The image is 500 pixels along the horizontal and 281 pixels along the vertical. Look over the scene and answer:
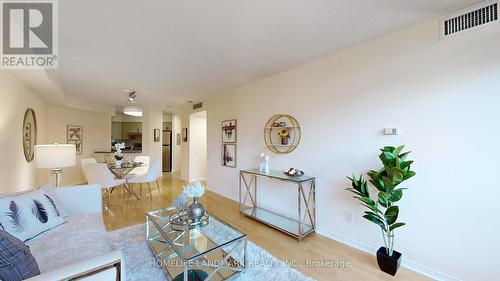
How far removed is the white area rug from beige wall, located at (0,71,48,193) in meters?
1.84

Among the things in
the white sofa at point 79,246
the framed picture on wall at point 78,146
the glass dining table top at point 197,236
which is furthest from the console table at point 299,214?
the framed picture on wall at point 78,146

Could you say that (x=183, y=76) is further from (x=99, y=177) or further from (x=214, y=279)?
(x=214, y=279)

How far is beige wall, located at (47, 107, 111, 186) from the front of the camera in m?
5.22

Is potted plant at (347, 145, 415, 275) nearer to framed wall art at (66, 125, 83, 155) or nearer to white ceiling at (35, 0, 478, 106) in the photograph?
white ceiling at (35, 0, 478, 106)

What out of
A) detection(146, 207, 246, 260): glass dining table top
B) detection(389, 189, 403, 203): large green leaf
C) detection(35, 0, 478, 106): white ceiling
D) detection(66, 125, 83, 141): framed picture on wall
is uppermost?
detection(35, 0, 478, 106): white ceiling

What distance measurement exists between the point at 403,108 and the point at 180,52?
260 centimetres

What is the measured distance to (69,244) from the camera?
160 centimetres

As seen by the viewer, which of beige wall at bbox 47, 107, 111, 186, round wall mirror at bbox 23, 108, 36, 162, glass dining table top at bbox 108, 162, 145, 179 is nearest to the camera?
round wall mirror at bbox 23, 108, 36, 162

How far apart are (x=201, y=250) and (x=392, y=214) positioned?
1.76m

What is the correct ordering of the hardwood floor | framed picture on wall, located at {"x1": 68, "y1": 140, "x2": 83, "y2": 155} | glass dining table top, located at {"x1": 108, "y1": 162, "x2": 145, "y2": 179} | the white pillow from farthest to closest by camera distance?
framed picture on wall, located at {"x1": 68, "y1": 140, "x2": 83, "y2": 155} → glass dining table top, located at {"x1": 108, "y1": 162, "x2": 145, "y2": 179} → the hardwood floor → the white pillow

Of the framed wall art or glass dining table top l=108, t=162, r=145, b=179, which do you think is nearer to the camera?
glass dining table top l=108, t=162, r=145, b=179

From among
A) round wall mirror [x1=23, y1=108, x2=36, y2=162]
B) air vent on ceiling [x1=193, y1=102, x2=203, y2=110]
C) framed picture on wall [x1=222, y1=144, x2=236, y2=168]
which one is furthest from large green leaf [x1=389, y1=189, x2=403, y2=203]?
round wall mirror [x1=23, y1=108, x2=36, y2=162]

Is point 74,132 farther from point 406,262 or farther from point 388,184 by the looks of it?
point 406,262

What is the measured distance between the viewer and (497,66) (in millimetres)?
1620
